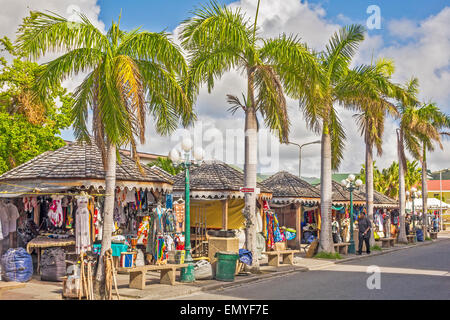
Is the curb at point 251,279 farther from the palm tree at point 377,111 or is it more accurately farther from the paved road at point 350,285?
the palm tree at point 377,111

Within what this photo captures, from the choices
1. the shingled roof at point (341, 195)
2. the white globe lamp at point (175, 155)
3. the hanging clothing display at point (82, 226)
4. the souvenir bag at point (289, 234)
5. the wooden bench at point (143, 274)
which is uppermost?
the white globe lamp at point (175, 155)

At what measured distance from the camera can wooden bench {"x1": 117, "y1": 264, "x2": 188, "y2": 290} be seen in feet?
39.0

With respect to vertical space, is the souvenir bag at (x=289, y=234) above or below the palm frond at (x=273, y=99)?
below

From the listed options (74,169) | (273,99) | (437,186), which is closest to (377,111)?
(273,99)

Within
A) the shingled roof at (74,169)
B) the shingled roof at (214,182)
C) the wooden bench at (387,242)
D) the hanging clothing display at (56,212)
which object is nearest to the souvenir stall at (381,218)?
the wooden bench at (387,242)

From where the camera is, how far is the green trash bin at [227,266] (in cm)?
1368

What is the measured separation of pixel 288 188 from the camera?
2612 cm

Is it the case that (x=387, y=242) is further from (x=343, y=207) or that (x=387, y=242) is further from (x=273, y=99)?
(x=273, y=99)

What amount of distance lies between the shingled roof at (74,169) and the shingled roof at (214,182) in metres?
3.86

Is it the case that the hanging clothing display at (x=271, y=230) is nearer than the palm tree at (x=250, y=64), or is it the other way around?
the palm tree at (x=250, y=64)

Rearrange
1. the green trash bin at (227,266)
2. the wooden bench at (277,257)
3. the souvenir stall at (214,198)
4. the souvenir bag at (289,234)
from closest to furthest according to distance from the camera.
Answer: the green trash bin at (227,266)
the wooden bench at (277,257)
the souvenir stall at (214,198)
the souvenir bag at (289,234)

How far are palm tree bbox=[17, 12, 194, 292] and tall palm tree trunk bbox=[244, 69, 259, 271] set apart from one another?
10.9 ft

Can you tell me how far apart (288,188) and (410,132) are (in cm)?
1042

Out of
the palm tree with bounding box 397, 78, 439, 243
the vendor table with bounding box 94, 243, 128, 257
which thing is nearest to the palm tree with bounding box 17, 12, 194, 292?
the vendor table with bounding box 94, 243, 128, 257
